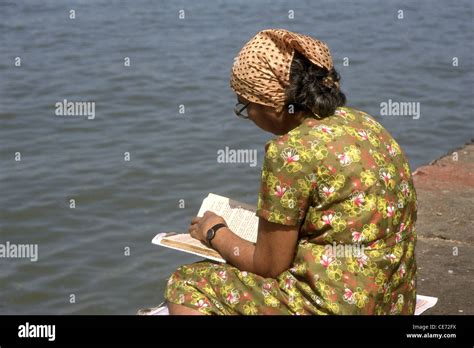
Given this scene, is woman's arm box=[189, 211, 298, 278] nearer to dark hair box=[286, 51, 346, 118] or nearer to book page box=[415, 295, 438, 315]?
dark hair box=[286, 51, 346, 118]

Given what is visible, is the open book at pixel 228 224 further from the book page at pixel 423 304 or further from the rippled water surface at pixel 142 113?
the rippled water surface at pixel 142 113

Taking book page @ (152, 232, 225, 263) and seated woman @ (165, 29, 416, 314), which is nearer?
seated woman @ (165, 29, 416, 314)

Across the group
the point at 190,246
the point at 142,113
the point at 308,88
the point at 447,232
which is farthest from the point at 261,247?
the point at 142,113

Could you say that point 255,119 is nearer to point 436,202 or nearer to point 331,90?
point 331,90

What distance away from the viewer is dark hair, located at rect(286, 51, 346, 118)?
3.24 m

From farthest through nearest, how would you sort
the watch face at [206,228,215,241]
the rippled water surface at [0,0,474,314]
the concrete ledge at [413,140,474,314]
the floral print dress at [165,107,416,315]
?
1. the rippled water surface at [0,0,474,314]
2. the concrete ledge at [413,140,474,314]
3. the watch face at [206,228,215,241]
4. the floral print dress at [165,107,416,315]

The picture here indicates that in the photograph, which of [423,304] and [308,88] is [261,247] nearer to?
[308,88]

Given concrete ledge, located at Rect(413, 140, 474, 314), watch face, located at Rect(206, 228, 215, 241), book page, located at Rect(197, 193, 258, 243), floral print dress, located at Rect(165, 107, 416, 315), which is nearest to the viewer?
floral print dress, located at Rect(165, 107, 416, 315)

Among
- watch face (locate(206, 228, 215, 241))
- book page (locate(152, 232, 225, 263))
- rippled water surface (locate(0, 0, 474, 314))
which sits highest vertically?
watch face (locate(206, 228, 215, 241))

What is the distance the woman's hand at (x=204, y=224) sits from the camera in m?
3.53

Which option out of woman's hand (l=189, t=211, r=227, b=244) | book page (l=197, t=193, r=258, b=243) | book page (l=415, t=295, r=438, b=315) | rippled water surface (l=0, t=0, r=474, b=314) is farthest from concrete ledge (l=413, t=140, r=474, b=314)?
rippled water surface (l=0, t=0, r=474, b=314)

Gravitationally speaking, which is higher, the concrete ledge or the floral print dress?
the floral print dress

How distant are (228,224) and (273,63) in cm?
67

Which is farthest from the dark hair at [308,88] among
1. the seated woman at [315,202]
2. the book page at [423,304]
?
the book page at [423,304]
